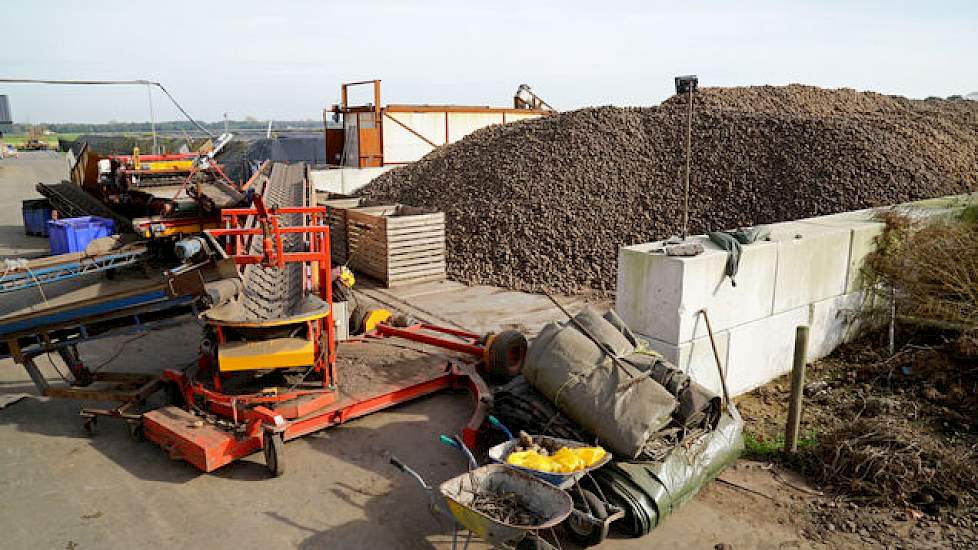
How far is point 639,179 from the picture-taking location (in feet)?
43.5

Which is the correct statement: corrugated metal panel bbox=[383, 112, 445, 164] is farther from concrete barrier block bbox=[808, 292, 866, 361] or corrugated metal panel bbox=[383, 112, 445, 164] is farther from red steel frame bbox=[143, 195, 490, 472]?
concrete barrier block bbox=[808, 292, 866, 361]

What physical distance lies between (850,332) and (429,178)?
9.34 meters

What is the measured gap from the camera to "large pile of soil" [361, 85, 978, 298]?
11805 mm

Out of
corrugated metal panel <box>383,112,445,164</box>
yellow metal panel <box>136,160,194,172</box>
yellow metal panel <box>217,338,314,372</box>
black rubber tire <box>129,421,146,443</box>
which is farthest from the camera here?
corrugated metal panel <box>383,112,445,164</box>

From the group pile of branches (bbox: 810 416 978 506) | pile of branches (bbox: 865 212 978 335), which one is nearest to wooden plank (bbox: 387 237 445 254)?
pile of branches (bbox: 865 212 978 335)

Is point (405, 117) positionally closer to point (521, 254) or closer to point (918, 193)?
point (521, 254)

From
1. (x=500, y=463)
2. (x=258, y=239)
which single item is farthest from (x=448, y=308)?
(x=500, y=463)

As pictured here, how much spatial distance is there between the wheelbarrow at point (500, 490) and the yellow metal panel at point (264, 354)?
1.46 metres

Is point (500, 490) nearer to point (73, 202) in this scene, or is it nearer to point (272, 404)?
point (272, 404)

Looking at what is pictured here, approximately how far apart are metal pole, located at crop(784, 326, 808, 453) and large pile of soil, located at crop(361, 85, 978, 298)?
17.9 ft

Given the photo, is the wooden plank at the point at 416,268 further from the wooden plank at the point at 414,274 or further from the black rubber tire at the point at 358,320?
the black rubber tire at the point at 358,320

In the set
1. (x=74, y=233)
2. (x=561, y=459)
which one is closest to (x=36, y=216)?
(x=74, y=233)

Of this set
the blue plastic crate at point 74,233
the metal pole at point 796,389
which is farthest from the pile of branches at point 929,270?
the blue plastic crate at point 74,233

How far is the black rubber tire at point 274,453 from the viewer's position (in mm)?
5258
